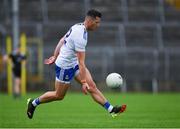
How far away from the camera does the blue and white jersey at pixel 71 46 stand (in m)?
15.8

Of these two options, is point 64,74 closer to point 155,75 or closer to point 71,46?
point 71,46

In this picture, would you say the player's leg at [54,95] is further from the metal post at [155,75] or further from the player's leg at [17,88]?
the metal post at [155,75]

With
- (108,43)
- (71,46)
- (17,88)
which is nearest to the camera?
(71,46)

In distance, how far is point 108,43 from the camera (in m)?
40.2

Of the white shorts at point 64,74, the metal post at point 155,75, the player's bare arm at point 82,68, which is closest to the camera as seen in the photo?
the player's bare arm at point 82,68

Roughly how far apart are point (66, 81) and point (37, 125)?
49.0 inches

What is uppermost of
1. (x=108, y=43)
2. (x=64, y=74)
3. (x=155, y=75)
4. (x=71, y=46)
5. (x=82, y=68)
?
(x=71, y=46)

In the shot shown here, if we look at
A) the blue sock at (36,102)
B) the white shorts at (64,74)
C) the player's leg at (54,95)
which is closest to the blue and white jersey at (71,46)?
the white shorts at (64,74)

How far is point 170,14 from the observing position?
139ft

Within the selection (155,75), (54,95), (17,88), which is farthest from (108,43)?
(54,95)

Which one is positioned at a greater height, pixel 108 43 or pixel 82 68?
pixel 82 68

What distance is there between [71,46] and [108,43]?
24097 mm

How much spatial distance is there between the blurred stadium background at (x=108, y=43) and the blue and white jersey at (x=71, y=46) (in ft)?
72.1

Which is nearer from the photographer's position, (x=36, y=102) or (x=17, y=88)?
(x=36, y=102)
